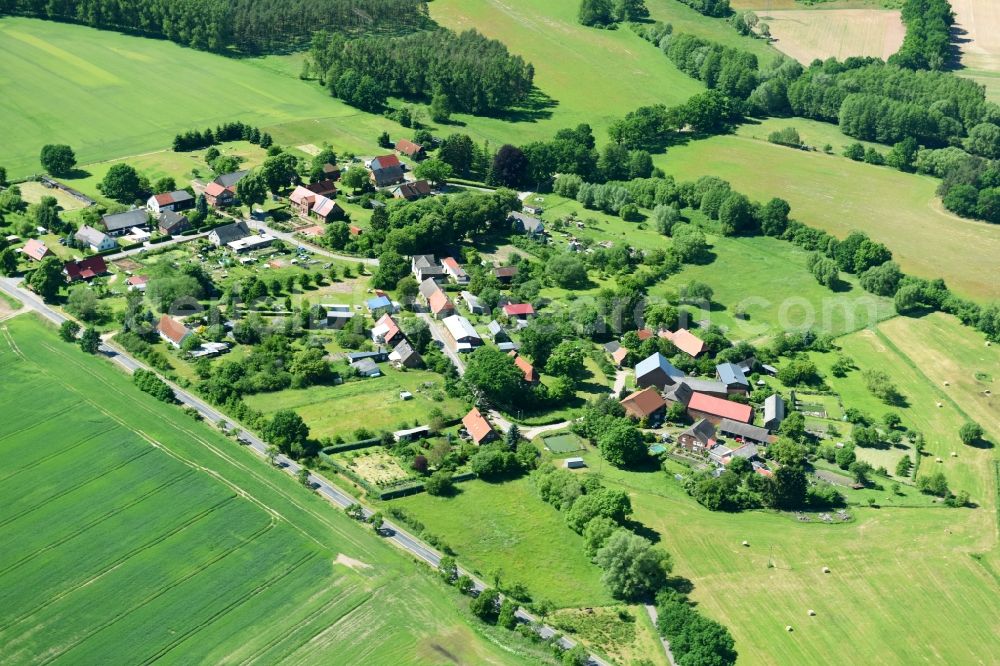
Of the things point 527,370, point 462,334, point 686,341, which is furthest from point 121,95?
point 686,341

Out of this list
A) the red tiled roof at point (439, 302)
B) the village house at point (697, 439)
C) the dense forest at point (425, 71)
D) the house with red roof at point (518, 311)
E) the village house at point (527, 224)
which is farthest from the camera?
the dense forest at point (425, 71)

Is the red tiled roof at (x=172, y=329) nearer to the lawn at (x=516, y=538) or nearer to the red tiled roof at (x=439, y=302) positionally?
the red tiled roof at (x=439, y=302)

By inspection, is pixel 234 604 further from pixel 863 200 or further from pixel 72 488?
pixel 863 200

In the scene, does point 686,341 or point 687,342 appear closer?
point 687,342

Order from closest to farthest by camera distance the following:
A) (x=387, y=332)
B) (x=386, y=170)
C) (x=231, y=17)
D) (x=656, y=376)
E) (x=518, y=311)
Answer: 1. (x=656, y=376)
2. (x=387, y=332)
3. (x=518, y=311)
4. (x=386, y=170)
5. (x=231, y=17)

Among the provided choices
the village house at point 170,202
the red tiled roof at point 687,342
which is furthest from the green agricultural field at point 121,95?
the red tiled roof at point 687,342

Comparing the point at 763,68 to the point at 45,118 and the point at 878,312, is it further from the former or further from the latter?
the point at 45,118
